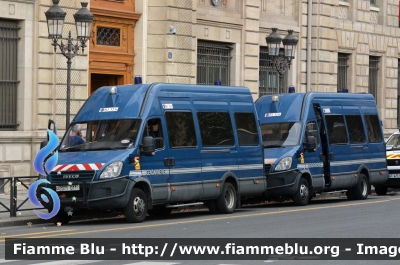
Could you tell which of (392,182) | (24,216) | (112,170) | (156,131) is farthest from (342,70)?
(112,170)

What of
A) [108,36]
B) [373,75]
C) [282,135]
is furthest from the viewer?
[373,75]

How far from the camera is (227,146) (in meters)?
22.5

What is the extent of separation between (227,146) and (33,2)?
688cm

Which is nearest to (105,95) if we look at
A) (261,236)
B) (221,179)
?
(221,179)

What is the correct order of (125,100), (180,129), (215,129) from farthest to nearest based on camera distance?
(215,129) < (180,129) < (125,100)

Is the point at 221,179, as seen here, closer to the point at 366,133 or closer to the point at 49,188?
the point at 49,188

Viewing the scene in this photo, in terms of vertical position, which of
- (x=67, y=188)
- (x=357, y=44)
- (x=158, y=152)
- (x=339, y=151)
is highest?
(x=357, y=44)

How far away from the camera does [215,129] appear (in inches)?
872

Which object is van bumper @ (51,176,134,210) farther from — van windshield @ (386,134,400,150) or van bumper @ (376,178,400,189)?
van windshield @ (386,134,400,150)

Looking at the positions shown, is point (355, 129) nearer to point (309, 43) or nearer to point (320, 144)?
point (320, 144)

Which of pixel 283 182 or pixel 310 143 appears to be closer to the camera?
pixel 283 182

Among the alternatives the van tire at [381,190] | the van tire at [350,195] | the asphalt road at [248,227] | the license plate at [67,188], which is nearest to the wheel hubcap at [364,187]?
the van tire at [350,195]

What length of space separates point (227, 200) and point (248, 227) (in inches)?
161

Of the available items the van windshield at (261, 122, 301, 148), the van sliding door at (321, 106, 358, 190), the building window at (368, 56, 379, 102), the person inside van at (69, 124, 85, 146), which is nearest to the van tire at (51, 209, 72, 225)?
the person inside van at (69, 124, 85, 146)
